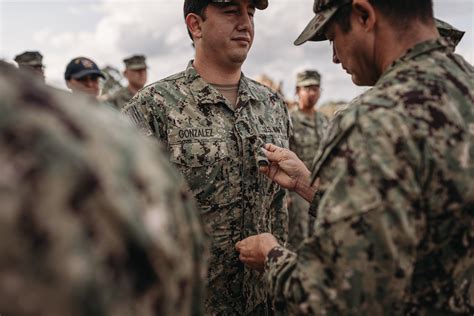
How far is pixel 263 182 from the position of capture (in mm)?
3184

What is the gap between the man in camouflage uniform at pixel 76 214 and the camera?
760 mm

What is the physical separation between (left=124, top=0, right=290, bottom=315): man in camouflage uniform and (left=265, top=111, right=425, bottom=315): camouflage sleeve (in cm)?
126

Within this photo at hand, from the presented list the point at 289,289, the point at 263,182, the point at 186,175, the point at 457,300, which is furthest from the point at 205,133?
the point at 457,300

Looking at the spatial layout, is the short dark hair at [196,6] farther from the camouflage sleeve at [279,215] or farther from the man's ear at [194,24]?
the camouflage sleeve at [279,215]

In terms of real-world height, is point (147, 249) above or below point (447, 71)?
below

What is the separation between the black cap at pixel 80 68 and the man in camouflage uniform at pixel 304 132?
3318 mm

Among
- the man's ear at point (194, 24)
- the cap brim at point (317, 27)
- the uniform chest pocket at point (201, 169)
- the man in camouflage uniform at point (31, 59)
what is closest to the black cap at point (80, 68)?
the man in camouflage uniform at point (31, 59)

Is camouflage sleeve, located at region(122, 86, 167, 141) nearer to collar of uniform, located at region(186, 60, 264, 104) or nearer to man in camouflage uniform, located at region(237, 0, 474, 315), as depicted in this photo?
collar of uniform, located at region(186, 60, 264, 104)

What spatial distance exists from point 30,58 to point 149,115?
221 inches

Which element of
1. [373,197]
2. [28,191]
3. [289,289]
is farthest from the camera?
[289,289]

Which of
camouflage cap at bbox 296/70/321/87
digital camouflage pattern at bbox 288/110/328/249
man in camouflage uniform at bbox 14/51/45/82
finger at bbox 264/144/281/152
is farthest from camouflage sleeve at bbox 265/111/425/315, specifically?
camouflage cap at bbox 296/70/321/87

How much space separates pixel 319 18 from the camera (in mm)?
2072

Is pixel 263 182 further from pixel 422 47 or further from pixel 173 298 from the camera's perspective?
pixel 173 298

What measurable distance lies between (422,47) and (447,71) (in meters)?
0.13
